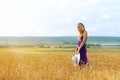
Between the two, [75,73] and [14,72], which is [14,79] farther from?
[75,73]

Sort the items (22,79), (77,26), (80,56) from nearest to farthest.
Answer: (22,79), (77,26), (80,56)

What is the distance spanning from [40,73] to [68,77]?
0.84 m

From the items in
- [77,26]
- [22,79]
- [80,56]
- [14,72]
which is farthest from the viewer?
[80,56]

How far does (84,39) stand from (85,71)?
115cm

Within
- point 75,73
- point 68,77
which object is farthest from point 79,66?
point 68,77

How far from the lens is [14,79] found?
9.98 metres

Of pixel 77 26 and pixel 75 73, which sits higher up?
pixel 77 26

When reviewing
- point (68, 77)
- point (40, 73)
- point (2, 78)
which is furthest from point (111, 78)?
point (2, 78)

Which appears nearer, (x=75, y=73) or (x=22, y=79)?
(x=22, y=79)

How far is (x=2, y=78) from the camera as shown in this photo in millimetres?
10180

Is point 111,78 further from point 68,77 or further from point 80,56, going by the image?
point 80,56

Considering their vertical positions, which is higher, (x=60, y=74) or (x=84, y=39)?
(x=84, y=39)

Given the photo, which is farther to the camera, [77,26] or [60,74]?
[77,26]

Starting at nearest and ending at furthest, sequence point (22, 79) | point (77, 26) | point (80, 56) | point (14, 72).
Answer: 1. point (22, 79)
2. point (14, 72)
3. point (77, 26)
4. point (80, 56)
